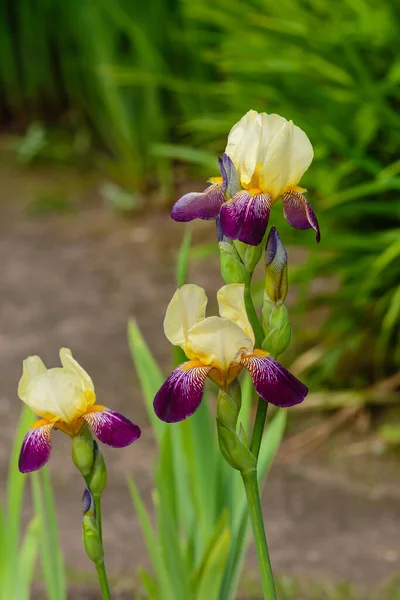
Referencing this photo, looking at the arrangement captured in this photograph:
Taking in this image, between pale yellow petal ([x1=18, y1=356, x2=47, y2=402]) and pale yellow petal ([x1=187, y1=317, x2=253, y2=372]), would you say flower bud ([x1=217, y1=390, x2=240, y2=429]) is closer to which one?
pale yellow petal ([x1=187, y1=317, x2=253, y2=372])

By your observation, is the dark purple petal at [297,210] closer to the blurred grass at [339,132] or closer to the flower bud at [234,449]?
the flower bud at [234,449]

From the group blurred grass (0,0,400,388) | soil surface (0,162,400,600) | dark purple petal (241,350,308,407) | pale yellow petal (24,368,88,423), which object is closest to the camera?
dark purple petal (241,350,308,407)

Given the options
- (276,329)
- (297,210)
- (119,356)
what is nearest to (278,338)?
(276,329)

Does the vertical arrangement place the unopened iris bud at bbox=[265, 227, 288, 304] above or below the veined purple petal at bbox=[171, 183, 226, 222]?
below

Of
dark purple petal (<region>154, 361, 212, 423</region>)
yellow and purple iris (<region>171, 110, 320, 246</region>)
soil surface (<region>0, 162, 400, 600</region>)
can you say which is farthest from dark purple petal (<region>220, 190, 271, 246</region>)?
soil surface (<region>0, 162, 400, 600</region>)

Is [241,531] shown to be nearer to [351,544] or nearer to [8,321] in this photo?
[351,544]

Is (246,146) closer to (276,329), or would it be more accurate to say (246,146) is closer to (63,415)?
(276,329)

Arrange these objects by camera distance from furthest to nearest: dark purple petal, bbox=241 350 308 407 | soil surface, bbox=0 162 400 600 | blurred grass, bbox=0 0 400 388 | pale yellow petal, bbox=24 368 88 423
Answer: blurred grass, bbox=0 0 400 388, soil surface, bbox=0 162 400 600, pale yellow petal, bbox=24 368 88 423, dark purple petal, bbox=241 350 308 407
